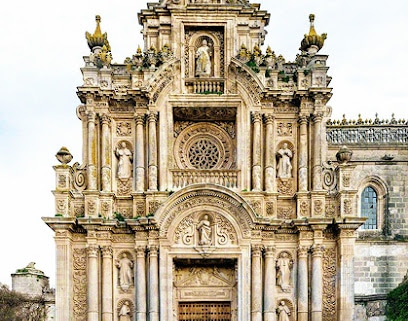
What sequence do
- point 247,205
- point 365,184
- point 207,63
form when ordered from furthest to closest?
point 365,184, point 207,63, point 247,205

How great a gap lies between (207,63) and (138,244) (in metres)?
6.38

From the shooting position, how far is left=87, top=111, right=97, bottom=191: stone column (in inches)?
1019

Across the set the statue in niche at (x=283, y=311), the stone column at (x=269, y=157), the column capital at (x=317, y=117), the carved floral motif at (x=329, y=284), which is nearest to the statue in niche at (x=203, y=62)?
the stone column at (x=269, y=157)

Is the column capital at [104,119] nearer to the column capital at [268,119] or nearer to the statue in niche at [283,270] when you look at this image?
the column capital at [268,119]

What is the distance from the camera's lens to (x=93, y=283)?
82.8 feet

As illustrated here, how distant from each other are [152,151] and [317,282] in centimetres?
666

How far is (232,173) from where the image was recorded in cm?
2608

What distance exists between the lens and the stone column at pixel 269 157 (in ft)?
85.5

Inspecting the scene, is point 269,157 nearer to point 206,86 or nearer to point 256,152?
point 256,152

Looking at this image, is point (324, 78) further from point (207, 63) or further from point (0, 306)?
point (0, 306)

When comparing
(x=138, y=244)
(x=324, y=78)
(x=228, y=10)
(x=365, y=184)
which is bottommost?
(x=138, y=244)

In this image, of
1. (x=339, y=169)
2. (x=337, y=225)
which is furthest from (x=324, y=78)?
(x=337, y=225)

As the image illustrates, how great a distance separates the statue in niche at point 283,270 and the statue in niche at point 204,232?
2374mm

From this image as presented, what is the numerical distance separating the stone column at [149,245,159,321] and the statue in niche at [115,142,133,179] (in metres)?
2.60
